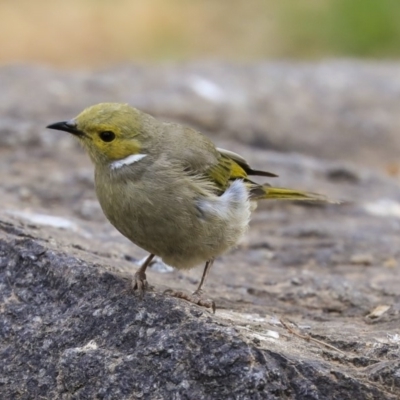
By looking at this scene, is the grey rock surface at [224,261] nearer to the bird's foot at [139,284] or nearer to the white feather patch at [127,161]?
the bird's foot at [139,284]

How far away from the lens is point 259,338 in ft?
13.9

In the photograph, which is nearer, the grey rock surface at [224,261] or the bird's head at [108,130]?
the grey rock surface at [224,261]

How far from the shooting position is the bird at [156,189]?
4824mm

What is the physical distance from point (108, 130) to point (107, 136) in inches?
1.5

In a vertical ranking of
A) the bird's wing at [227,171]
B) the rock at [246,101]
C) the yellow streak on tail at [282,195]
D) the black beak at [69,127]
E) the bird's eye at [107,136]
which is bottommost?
the rock at [246,101]

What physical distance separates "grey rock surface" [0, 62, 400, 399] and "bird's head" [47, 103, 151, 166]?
0.59 m

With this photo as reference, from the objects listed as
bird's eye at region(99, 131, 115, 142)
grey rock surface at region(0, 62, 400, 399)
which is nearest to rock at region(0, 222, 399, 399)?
grey rock surface at region(0, 62, 400, 399)

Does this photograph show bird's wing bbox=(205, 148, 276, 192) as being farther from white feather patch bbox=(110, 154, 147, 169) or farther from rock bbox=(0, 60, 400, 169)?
rock bbox=(0, 60, 400, 169)

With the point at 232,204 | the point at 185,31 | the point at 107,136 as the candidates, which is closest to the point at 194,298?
the point at 232,204

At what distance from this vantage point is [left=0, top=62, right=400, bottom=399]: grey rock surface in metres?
4.12

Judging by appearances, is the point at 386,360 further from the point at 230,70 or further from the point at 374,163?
the point at 230,70

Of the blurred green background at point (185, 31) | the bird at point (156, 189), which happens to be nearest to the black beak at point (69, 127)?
the bird at point (156, 189)

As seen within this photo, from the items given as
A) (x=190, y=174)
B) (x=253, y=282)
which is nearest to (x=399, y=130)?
(x=253, y=282)

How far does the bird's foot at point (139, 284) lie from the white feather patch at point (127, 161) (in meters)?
0.64
